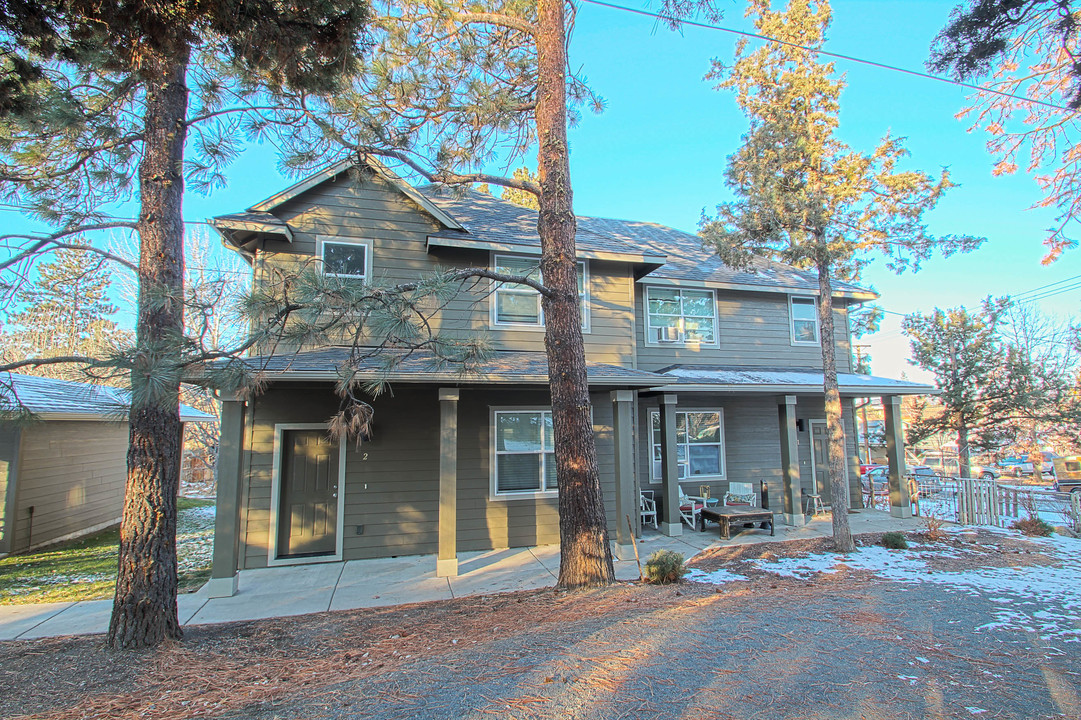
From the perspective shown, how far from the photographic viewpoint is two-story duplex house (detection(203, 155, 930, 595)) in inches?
302

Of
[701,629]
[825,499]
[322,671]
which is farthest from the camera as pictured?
[825,499]

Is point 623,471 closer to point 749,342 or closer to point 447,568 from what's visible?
point 447,568

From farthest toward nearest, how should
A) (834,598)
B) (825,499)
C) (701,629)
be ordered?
(825,499) < (834,598) < (701,629)

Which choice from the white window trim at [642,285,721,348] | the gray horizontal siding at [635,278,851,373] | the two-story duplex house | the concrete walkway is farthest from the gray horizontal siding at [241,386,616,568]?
the gray horizontal siding at [635,278,851,373]

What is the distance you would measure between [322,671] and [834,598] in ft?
16.2

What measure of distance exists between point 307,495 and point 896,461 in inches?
468

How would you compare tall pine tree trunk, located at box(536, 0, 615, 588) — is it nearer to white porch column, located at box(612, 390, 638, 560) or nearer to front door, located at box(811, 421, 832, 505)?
white porch column, located at box(612, 390, 638, 560)

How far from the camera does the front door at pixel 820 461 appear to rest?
40.2 feet

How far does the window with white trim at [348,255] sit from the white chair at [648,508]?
6.70 m

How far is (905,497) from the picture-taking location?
1123 cm

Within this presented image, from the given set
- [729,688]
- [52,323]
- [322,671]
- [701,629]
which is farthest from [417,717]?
[52,323]

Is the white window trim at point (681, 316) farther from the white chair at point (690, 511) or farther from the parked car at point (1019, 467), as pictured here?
the parked car at point (1019, 467)

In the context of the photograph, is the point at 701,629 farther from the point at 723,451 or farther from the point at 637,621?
the point at 723,451

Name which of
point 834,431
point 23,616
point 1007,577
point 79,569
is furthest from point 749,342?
point 79,569
